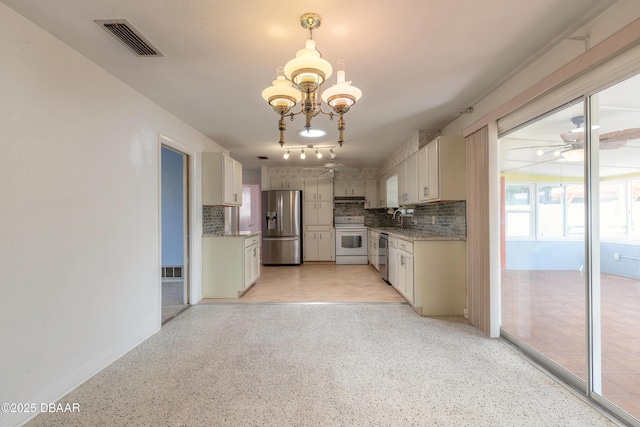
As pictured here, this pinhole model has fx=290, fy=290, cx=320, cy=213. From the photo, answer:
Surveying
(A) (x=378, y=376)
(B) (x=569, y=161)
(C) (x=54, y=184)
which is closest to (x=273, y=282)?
(A) (x=378, y=376)

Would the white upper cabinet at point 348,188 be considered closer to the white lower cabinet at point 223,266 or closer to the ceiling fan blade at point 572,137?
the white lower cabinet at point 223,266

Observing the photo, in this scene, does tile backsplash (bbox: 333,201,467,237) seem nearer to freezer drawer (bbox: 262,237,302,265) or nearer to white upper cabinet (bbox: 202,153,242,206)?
freezer drawer (bbox: 262,237,302,265)

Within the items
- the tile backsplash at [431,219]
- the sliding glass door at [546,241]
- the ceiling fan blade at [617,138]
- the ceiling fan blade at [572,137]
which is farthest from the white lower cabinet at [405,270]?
the ceiling fan blade at [617,138]

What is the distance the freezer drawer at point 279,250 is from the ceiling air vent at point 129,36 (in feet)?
16.4

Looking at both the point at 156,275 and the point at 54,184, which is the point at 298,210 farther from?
the point at 54,184

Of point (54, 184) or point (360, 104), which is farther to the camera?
point (360, 104)

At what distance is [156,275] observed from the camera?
307 centimetres

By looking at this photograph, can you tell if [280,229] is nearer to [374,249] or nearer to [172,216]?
[374,249]

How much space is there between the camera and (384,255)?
4.91m

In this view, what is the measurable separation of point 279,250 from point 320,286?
2223mm

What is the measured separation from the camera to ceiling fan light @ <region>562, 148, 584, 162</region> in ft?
6.40

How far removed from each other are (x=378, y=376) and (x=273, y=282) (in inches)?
129

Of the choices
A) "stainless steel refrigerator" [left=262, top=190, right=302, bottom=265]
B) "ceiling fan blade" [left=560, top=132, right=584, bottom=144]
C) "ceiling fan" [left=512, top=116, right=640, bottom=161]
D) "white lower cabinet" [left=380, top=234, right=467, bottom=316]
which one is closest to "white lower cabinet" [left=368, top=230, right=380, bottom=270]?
"stainless steel refrigerator" [left=262, top=190, right=302, bottom=265]

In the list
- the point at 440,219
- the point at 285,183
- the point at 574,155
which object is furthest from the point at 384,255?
the point at 285,183
